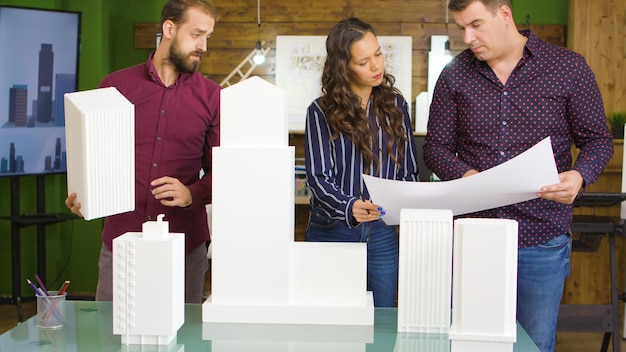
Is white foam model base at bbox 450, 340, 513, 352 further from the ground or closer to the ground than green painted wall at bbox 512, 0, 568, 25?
closer to the ground

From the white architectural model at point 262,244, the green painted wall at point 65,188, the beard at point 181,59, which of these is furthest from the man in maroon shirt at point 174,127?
the green painted wall at point 65,188

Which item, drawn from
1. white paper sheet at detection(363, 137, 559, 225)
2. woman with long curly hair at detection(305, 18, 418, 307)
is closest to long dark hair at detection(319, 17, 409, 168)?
woman with long curly hair at detection(305, 18, 418, 307)

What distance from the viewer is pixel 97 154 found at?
1631 millimetres

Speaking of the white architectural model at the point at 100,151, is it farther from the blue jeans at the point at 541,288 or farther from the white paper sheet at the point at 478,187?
the blue jeans at the point at 541,288

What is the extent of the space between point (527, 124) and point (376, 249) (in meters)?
0.51

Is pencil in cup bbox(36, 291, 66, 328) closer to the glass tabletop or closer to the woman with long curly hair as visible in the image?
the glass tabletop

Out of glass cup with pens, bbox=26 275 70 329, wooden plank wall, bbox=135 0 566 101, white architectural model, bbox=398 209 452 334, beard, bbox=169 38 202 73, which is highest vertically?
wooden plank wall, bbox=135 0 566 101

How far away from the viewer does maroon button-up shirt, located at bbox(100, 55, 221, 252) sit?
2.38 meters

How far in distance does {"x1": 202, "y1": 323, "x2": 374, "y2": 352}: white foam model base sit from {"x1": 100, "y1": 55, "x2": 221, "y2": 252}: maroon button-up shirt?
72 cm

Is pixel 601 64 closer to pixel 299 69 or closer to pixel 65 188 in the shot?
pixel 299 69

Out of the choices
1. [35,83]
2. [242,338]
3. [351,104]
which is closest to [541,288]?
[351,104]

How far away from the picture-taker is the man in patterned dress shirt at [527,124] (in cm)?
204

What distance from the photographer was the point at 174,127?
2.39 m

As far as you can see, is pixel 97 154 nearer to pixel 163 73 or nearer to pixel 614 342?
pixel 163 73
